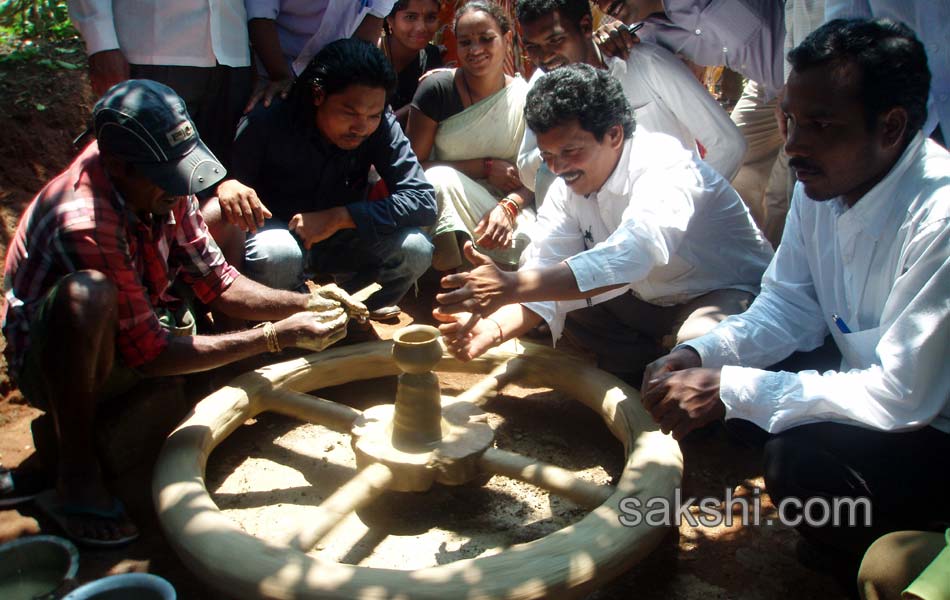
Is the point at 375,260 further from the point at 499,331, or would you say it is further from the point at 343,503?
the point at 343,503

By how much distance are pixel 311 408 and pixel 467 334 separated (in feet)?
1.99

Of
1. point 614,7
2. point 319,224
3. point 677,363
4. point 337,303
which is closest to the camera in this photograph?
point 677,363

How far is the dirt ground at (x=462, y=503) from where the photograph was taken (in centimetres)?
219

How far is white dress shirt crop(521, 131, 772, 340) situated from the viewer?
2.60 metres

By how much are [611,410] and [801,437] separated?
72 centimetres

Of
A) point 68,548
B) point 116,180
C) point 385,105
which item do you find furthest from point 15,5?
point 68,548

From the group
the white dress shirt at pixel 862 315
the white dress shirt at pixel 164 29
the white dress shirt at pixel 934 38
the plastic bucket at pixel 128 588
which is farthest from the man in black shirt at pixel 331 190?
the white dress shirt at pixel 934 38

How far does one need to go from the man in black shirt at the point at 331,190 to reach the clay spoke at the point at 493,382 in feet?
1.41

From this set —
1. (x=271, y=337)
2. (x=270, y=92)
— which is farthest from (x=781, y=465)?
(x=270, y=92)

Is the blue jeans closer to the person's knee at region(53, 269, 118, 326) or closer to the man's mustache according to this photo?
the person's knee at region(53, 269, 118, 326)

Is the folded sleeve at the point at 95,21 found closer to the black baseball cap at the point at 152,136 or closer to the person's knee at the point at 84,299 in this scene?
the black baseball cap at the point at 152,136

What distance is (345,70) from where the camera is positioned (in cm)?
Answer: 306

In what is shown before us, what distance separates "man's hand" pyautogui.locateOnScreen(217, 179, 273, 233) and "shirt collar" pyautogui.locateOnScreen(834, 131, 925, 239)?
2.05 metres

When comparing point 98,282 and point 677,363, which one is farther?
point 677,363
